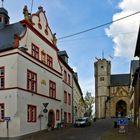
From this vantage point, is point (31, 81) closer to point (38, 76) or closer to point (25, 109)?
point (38, 76)

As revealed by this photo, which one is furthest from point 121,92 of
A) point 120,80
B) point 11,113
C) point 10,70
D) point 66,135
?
point 11,113

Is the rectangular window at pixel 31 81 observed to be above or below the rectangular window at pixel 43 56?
below

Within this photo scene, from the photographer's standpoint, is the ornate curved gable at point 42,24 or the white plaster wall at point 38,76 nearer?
the white plaster wall at point 38,76

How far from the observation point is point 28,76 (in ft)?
126

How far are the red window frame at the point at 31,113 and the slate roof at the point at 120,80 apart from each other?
86.5 meters

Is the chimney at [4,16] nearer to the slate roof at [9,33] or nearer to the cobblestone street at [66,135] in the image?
the slate roof at [9,33]

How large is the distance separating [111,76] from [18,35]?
9296 cm

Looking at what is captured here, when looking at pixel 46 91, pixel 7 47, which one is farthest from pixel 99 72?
pixel 7 47

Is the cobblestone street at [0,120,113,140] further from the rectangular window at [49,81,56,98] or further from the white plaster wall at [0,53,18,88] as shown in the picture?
the rectangular window at [49,81,56,98]

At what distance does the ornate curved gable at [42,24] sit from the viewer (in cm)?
4225

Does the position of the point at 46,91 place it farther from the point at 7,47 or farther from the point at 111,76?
the point at 111,76

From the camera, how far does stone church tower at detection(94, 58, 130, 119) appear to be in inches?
4624

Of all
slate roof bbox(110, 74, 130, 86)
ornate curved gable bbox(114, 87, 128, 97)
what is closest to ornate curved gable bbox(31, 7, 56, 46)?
ornate curved gable bbox(114, 87, 128, 97)

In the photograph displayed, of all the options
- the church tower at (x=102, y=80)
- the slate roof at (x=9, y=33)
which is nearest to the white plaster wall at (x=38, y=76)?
the slate roof at (x=9, y=33)
